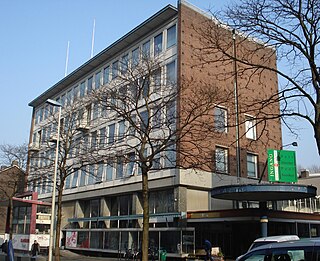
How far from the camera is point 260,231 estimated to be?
28.8m

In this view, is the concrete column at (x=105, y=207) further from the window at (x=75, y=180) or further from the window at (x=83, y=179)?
the window at (x=75, y=180)

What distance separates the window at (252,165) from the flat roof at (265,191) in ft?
30.3

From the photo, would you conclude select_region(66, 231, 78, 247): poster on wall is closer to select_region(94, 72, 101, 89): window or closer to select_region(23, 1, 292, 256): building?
select_region(23, 1, 292, 256): building

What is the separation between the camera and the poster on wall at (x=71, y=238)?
44062mm

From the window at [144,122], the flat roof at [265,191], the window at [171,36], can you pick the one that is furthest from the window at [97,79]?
the flat roof at [265,191]

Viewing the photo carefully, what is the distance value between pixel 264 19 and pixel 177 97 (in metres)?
8.14

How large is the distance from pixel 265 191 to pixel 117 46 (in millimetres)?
23621

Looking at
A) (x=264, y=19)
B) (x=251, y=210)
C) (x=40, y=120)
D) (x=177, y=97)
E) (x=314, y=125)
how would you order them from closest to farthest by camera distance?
(x=314, y=125), (x=264, y=19), (x=177, y=97), (x=251, y=210), (x=40, y=120)

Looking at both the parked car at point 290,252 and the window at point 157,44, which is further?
the window at point 157,44

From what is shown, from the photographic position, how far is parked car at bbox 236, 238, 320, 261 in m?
6.61

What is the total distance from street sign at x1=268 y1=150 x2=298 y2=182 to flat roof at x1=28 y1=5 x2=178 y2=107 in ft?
49.7

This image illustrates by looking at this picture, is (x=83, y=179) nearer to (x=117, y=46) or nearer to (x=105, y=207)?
(x=105, y=207)

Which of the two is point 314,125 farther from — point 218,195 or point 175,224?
point 175,224

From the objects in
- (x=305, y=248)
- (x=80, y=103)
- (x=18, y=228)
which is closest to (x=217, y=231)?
(x=80, y=103)
